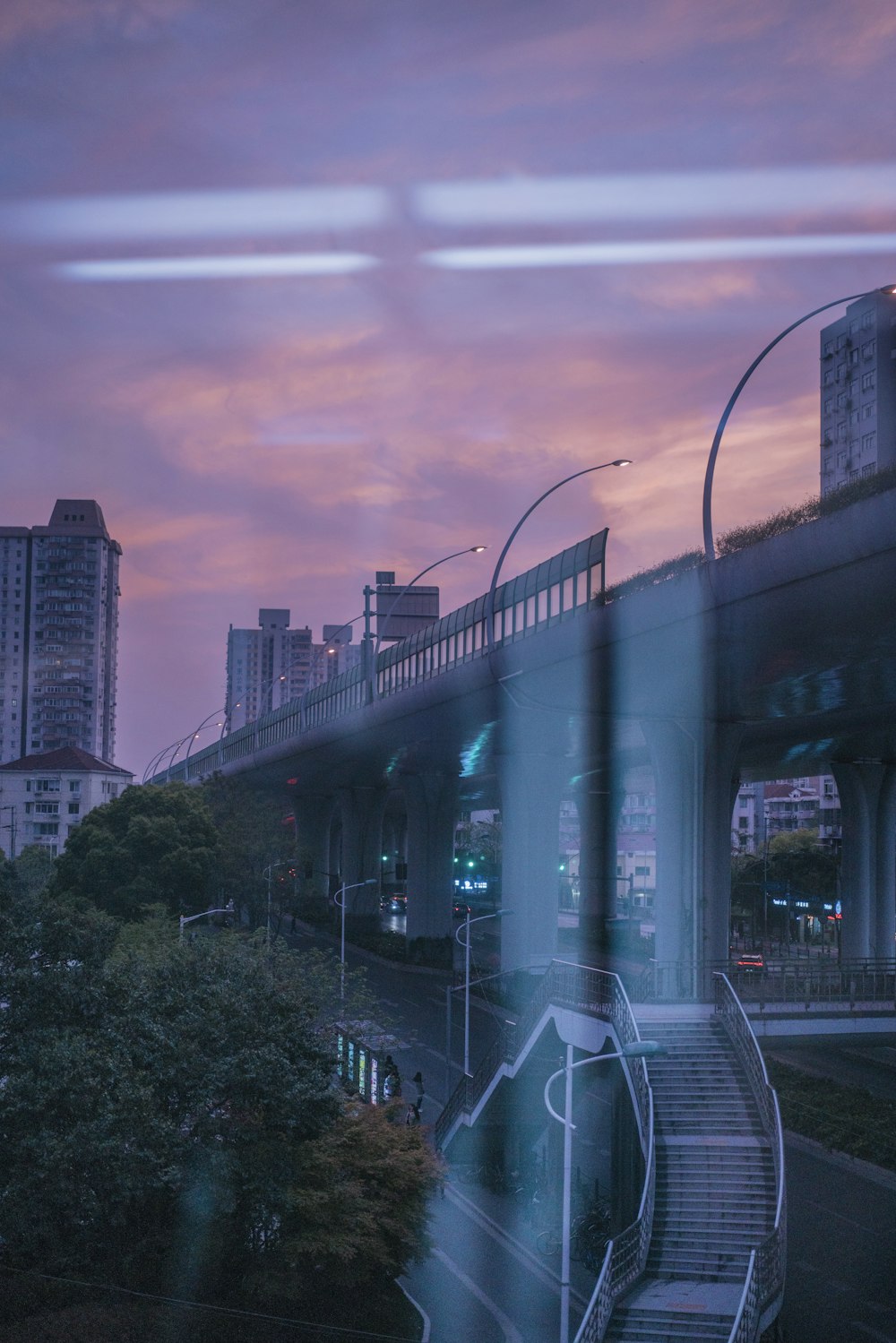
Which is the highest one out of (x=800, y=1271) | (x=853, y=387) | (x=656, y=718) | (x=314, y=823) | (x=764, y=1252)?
(x=853, y=387)

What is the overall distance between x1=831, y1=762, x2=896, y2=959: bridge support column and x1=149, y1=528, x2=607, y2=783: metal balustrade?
23.2 meters

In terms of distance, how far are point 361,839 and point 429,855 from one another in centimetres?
1854

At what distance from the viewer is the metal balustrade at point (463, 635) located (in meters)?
38.5

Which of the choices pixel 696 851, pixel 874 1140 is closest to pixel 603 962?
pixel 696 851

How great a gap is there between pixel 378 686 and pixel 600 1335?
51306 mm

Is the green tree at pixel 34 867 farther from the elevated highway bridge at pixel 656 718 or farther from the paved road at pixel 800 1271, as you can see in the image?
the paved road at pixel 800 1271

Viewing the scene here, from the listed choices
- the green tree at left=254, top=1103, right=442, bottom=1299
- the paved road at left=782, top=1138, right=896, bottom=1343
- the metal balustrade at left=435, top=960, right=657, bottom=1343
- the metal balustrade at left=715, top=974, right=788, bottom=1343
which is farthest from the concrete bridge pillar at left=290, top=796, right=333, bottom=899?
the green tree at left=254, top=1103, right=442, bottom=1299

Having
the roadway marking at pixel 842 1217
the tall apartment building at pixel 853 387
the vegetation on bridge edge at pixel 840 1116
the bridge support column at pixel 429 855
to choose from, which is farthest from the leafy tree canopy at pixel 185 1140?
the tall apartment building at pixel 853 387

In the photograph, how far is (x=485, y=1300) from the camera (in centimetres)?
2620

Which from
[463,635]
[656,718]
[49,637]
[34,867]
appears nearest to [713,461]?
[656,718]

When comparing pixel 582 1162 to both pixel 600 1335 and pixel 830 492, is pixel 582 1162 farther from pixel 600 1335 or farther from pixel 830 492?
pixel 830 492

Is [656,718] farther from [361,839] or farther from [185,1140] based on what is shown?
[361,839]

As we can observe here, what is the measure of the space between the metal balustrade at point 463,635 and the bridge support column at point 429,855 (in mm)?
7760

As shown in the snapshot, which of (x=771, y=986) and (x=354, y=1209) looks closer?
(x=354, y=1209)
